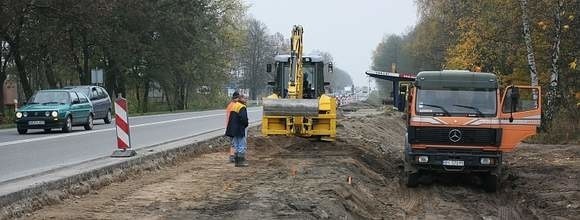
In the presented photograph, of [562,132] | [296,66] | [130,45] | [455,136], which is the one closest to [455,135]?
[455,136]

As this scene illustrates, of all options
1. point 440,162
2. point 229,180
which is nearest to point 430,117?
point 440,162

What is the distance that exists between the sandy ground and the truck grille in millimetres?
1127

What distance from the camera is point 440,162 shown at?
13.6m

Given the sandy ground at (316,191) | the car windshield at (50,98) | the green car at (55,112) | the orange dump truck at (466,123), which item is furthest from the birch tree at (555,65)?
the car windshield at (50,98)

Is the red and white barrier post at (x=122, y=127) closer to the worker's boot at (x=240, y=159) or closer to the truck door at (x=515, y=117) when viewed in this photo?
the worker's boot at (x=240, y=159)

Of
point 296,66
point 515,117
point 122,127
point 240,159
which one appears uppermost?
point 296,66

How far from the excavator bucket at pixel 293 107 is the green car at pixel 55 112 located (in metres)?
10.0

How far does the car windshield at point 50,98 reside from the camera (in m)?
25.4

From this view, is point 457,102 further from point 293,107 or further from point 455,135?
point 293,107

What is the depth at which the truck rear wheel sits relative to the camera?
45.7ft

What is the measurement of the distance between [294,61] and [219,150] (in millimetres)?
3393

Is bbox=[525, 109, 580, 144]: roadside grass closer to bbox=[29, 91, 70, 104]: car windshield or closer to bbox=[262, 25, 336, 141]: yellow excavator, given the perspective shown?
bbox=[262, 25, 336, 141]: yellow excavator

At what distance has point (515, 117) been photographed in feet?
44.9

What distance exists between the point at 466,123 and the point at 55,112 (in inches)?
625
